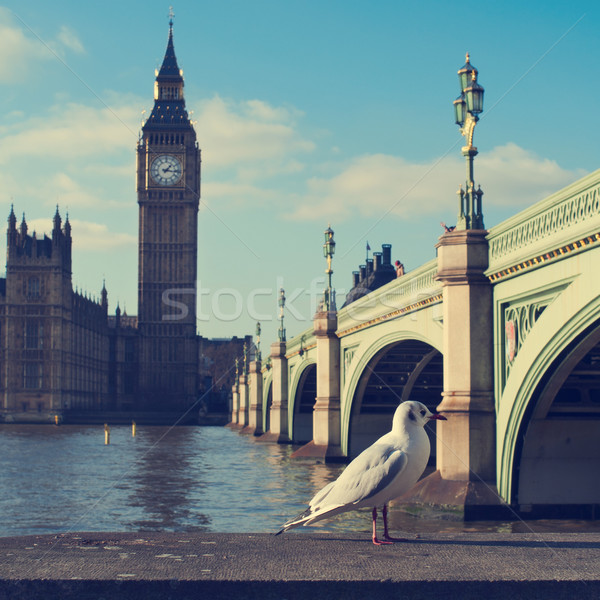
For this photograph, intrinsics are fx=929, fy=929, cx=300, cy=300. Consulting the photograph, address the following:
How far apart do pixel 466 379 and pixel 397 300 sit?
758cm

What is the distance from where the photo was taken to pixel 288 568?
5.67 metres

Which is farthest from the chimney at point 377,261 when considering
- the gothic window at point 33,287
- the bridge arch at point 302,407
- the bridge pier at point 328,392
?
the bridge pier at point 328,392

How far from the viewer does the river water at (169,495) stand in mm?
17875

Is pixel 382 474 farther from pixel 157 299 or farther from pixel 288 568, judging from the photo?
pixel 157 299

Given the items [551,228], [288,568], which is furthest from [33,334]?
[288,568]

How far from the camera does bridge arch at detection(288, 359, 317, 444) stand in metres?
48.5

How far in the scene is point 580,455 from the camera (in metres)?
16.8

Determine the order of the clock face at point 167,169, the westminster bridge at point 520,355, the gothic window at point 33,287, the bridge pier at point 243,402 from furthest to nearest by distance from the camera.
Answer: the clock face at point 167,169
the gothic window at point 33,287
the bridge pier at point 243,402
the westminster bridge at point 520,355

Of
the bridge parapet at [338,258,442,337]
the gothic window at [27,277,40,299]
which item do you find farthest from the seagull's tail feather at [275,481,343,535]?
the gothic window at [27,277,40,299]

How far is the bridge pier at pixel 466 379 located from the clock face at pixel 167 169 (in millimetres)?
112946

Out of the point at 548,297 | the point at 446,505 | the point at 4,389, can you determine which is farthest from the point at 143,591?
the point at 4,389

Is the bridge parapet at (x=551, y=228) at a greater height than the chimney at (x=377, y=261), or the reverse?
the chimney at (x=377, y=261)

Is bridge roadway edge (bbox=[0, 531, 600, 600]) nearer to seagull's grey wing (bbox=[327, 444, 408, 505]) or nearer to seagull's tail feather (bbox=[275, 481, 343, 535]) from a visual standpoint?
seagull's tail feather (bbox=[275, 481, 343, 535])

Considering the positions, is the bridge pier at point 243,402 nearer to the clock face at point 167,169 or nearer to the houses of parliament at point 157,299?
the houses of parliament at point 157,299
